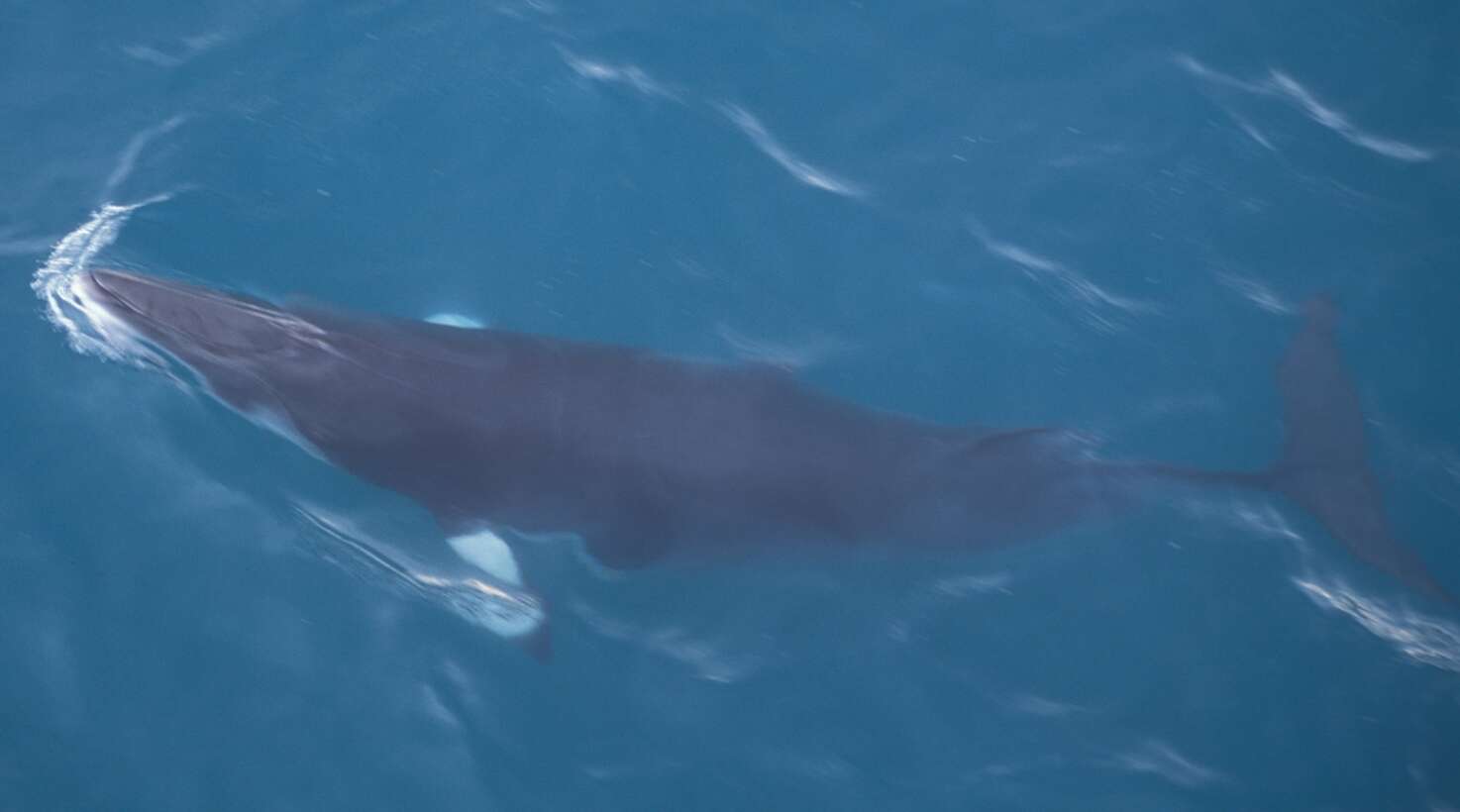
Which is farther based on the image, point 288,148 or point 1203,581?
point 288,148

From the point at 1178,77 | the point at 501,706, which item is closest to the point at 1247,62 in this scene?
the point at 1178,77

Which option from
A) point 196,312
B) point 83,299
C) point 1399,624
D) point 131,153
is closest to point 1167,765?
point 1399,624

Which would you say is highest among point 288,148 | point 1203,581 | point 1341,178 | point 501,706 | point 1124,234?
point 1341,178

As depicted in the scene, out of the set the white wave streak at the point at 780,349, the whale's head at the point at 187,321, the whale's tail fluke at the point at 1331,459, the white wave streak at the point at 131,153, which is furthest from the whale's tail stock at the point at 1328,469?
the white wave streak at the point at 131,153

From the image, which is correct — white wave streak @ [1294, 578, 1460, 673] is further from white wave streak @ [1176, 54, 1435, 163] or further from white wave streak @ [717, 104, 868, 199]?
white wave streak @ [717, 104, 868, 199]

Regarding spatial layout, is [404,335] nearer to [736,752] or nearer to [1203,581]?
[736,752]

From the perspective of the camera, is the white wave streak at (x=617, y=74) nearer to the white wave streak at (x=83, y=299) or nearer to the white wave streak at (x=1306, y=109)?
the white wave streak at (x=83, y=299)

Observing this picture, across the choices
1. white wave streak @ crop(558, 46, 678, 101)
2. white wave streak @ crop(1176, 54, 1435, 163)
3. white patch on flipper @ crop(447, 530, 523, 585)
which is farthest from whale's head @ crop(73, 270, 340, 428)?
white wave streak @ crop(1176, 54, 1435, 163)
